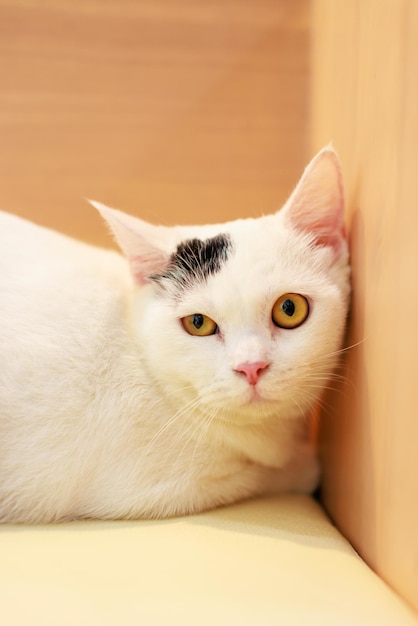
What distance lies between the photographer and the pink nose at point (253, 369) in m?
1.03

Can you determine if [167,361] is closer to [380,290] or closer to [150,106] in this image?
[380,290]

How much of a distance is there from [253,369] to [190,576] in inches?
12.9

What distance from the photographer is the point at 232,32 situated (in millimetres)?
1891

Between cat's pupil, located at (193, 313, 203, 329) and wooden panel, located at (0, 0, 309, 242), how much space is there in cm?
83

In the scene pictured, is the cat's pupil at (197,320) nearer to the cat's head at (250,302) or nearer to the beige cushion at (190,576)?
the cat's head at (250,302)

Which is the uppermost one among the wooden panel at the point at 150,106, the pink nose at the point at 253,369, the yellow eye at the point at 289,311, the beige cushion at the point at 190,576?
the wooden panel at the point at 150,106

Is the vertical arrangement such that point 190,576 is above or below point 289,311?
below

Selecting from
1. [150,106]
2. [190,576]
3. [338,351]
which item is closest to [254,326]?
[338,351]

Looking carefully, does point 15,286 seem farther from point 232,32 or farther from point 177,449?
point 232,32

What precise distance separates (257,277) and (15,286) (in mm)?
493

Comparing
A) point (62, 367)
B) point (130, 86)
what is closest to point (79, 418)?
point (62, 367)

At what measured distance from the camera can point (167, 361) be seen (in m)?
1.17

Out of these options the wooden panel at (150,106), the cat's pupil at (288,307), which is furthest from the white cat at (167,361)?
the wooden panel at (150,106)

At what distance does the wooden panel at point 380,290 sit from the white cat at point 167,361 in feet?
0.25
